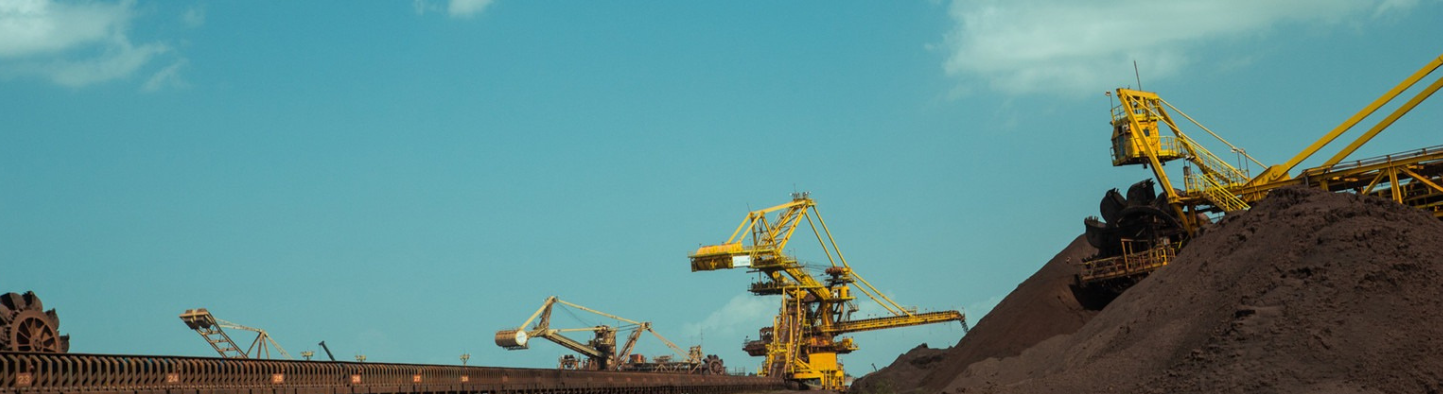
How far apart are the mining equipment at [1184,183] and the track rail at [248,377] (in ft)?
81.2

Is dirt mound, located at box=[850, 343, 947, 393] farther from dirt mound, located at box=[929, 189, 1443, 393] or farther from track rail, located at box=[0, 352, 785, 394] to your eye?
dirt mound, located at box=[929, 189, 1443, 393]

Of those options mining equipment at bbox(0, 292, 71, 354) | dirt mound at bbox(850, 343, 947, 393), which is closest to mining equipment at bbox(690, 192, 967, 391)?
dirt mound at bbox(850, 343, 947, 393)

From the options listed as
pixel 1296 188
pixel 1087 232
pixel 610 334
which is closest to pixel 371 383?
pixel 1296 188

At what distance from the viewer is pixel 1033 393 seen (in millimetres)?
36750

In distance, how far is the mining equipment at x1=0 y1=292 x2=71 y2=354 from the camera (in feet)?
110

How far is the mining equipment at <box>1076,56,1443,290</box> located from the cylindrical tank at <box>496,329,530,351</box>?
4755cm

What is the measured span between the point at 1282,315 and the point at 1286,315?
0.10 metres

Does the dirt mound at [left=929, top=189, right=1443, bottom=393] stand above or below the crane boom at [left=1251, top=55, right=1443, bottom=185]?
below

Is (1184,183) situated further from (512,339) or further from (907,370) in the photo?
(512,339)

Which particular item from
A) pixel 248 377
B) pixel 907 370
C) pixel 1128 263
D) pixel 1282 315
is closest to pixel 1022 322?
pixel 1128 263

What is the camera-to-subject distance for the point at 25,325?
34469mm

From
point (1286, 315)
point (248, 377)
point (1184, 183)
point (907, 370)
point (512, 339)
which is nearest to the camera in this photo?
point (1286, 315)

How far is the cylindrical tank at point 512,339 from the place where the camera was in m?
93.5

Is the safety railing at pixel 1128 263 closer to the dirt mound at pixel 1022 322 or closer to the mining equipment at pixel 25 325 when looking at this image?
the dirt mound at pixel 1022 322
